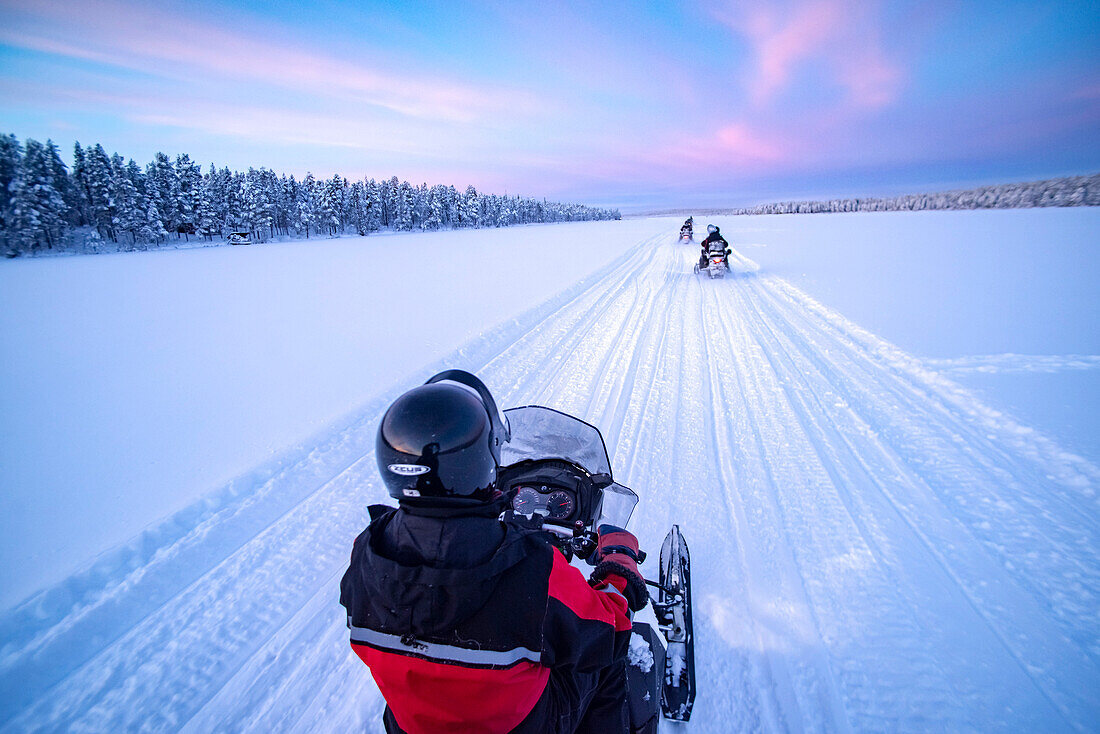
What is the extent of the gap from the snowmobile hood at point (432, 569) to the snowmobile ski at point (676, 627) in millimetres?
1536

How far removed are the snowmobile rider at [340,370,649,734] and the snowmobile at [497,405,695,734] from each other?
0.86 metres

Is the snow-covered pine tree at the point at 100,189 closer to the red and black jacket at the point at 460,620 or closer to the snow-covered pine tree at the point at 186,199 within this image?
the snow-covered pine tree at the point at 186,199

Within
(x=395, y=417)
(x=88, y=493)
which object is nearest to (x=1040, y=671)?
(x=395, y=417)

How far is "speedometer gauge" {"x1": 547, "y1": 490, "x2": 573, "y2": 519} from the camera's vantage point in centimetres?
267

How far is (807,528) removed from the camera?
10.5 ft

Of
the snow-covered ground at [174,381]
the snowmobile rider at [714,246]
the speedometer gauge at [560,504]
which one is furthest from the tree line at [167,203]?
the speedometer gauge at [560,504]

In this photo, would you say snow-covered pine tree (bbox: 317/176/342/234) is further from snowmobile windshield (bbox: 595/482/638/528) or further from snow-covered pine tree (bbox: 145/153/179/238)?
snowmobile windshield (bbox: 595/482/638/528)

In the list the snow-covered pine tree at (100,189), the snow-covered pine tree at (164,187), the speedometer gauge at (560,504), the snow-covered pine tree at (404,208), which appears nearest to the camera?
the speedometer gauge at (560,504)

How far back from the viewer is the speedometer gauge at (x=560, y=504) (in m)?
2.67

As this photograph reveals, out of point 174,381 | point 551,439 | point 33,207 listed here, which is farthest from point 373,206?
point 551,439

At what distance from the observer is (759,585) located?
2.77 meters

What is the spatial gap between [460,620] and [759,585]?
2362 mm

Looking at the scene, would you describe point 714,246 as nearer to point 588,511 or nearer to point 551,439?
point 551,439

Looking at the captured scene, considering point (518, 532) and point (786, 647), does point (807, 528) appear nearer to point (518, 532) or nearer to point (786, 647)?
point (786, 647)
